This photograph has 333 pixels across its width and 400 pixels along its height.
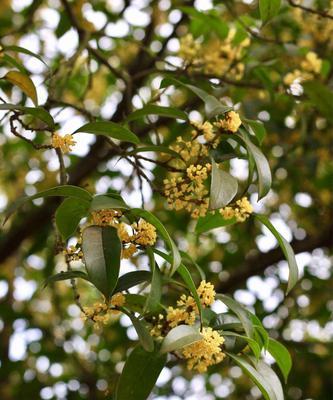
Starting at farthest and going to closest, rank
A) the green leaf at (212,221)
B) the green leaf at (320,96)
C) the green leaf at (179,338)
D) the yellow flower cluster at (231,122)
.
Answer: the green leaf at (320,96) < the green leaf at (212,221) < the yellow flower cluster at (231,122) < the green leaf at (179,338)

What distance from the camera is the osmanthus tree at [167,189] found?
0.87 metres

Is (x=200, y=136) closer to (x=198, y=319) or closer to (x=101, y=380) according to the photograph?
(x=198, y=319)

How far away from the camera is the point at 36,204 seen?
224 cm

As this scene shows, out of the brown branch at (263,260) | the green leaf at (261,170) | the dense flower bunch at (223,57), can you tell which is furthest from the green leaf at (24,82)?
the brown branch at (263,260)

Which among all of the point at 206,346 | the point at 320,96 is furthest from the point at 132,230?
the point at 320,96

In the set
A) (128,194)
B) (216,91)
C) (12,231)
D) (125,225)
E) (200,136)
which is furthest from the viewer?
(12,231)

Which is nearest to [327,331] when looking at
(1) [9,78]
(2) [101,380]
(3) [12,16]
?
(2) [101,380]

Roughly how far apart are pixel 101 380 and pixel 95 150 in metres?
0.65

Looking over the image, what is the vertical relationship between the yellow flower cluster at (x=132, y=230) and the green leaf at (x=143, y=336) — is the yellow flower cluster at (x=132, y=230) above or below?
above

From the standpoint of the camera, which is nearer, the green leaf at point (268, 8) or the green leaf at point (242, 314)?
the green leaf at point (242, 314)

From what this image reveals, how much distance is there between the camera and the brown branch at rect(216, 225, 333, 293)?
205 cm

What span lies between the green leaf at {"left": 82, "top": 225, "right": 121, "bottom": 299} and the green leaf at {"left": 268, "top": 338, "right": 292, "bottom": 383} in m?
0.29

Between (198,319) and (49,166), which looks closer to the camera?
(198,319)

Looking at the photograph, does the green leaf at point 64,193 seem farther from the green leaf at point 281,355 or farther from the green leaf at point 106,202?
the green leaf at point 281,355
